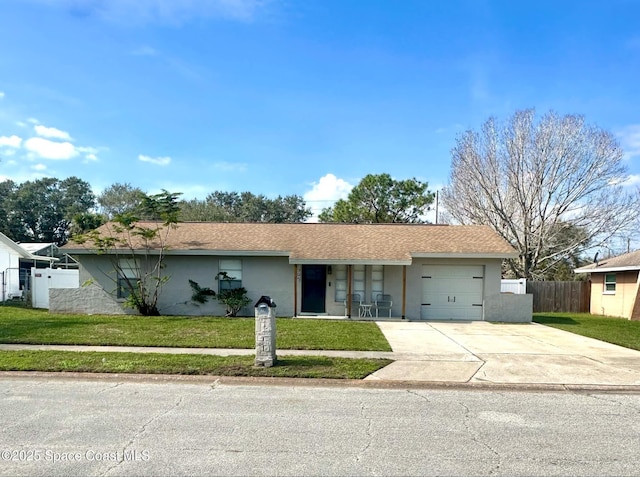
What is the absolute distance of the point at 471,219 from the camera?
2998cm

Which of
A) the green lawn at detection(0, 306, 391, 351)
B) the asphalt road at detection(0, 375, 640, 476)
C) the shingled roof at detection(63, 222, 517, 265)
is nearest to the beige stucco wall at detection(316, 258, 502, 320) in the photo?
the shingled roof at detection(63, 222, 517, 265)

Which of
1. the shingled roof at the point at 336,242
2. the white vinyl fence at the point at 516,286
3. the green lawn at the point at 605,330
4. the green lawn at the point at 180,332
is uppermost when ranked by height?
the shingled roof at the point at 336,242

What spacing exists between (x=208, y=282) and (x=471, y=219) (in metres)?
20.3

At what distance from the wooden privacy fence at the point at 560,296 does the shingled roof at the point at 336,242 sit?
5596 mm

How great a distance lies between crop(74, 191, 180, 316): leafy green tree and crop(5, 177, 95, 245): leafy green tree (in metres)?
42.5

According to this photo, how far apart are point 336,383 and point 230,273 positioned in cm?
1006

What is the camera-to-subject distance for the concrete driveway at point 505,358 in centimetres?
761

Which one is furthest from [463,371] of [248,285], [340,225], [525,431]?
[340,225]

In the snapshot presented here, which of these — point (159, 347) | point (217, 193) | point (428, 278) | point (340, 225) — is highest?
point (217, 193)

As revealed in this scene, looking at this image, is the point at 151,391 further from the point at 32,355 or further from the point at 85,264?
the point at 85,264

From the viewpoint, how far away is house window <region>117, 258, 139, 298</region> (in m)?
16.4

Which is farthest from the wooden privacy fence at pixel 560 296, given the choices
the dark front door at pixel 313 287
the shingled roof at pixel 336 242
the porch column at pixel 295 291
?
the porch column at pixel 295 291

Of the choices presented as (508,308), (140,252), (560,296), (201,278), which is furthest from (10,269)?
(560,296)

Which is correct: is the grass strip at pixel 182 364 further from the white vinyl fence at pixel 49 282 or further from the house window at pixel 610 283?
the house window at pixel 610 283
